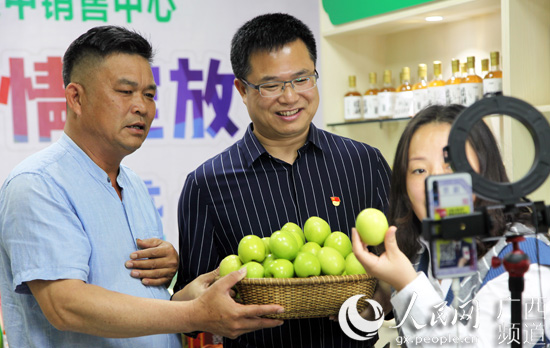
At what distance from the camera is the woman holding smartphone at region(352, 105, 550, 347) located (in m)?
1.01

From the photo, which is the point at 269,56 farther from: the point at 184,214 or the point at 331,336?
the point at 331,336

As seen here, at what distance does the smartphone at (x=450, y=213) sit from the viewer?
0.74 m

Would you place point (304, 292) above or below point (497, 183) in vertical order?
below

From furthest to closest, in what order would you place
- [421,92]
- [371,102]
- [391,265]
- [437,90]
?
[371,102]
[421,92]
[437,90]
[391,265]

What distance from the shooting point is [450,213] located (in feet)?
2.44

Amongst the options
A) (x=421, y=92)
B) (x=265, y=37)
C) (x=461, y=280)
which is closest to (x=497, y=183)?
(x=461, y=280)

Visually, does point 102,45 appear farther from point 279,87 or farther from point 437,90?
point 437,90

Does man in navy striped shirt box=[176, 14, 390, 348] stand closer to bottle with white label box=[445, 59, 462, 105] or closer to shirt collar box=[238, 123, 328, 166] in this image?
shirt collar box=[238, 123, 328, 166]

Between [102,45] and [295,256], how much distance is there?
760 mm

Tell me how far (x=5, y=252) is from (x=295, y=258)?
0.73 m

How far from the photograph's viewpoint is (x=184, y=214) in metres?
1.81

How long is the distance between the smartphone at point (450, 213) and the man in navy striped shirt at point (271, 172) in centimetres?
101

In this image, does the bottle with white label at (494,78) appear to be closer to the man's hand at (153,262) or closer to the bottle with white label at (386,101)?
the bottle with white label at (386,101)

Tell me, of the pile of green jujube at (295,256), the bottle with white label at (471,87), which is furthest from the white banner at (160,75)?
the pile of green jujube at (295,256)
